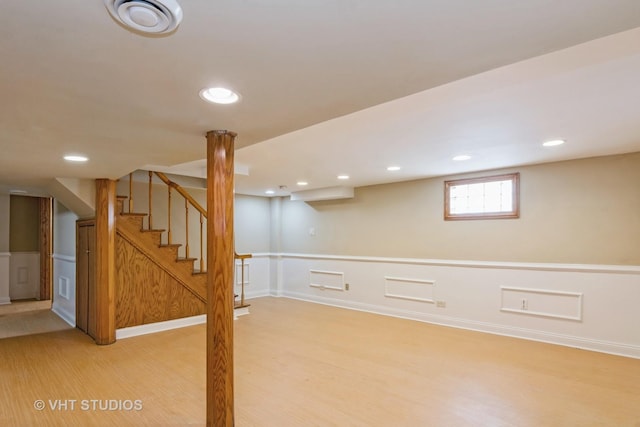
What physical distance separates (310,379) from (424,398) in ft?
3.04

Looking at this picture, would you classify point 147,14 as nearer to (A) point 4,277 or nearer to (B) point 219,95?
(B) point 219,95

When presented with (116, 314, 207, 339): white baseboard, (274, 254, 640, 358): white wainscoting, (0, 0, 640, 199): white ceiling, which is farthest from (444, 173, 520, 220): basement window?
(116, 314, 207, 339): white baseboard

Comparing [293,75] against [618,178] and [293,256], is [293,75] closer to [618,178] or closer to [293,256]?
[618,178]

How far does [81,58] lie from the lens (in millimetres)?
1246

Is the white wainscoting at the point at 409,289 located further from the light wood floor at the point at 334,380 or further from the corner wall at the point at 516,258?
the light wood floor at the point at 334,380

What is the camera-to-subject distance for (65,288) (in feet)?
17.0

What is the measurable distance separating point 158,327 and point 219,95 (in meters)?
3.73

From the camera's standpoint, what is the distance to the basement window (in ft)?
14.2

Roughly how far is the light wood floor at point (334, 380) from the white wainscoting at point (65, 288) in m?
0.64

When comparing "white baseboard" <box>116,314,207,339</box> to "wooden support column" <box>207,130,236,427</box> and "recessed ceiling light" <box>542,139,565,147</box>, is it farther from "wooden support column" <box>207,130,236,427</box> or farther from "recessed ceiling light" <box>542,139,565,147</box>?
"recessed ceiling light" <box>542,139,565,147</box>

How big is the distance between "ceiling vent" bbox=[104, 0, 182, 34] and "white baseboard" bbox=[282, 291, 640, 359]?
4.61m

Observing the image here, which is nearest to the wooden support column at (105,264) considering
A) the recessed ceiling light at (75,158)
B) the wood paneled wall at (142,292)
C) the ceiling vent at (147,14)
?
the wood paneled wall at (142,292)

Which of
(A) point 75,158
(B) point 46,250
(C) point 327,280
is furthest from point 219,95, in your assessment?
(B) point 46,250

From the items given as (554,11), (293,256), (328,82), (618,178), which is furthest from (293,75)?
(293,256)
